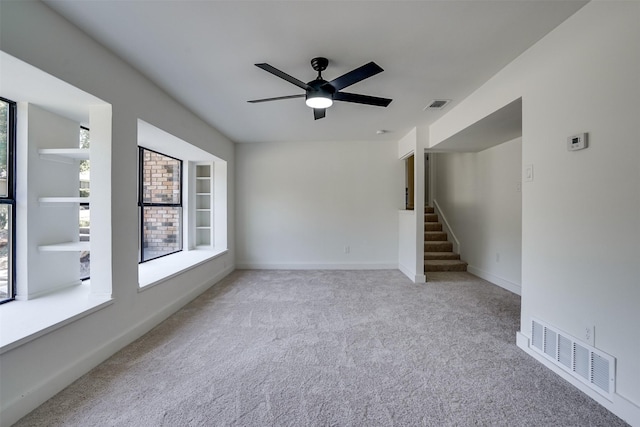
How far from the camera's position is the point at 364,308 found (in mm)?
3221

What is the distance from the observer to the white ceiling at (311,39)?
1.71 meters

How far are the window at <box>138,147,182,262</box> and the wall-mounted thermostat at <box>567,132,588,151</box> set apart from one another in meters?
4.38

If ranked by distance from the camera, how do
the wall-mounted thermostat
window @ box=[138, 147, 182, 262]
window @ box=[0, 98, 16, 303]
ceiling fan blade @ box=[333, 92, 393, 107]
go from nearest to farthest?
the wall-mounted thermostat, window @ box=[0, 98, 16, 303], ceiling fan blade @ box=[333, 92, 393, 107], window @ box=[138, 147, 182, 262]

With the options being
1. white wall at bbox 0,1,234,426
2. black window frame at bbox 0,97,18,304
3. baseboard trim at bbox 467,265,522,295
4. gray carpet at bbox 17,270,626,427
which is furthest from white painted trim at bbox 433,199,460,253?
black window frame at bbox 0,97,18,304

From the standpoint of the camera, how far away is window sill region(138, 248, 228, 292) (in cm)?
283

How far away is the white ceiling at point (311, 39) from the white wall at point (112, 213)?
0.52 ft

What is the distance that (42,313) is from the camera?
1860 mm

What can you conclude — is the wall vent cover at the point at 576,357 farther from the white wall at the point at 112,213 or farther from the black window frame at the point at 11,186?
the black window frame at the point at 11,186

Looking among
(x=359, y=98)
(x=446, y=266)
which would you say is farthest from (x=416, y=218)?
(x=359, y=98)

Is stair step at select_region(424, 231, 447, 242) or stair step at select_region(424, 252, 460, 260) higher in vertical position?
stair step at select_region(424, 231, 447, 242)

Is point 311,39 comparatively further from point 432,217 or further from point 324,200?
point 432,217

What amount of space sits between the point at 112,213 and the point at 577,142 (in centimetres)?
342

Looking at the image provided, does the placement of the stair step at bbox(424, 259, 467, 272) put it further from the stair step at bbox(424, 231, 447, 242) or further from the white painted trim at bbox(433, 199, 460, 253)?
the stair step at bbox(424, 231, 447, 242)

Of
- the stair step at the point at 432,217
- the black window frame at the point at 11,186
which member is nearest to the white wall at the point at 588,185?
the stair step at the point at 432,217
